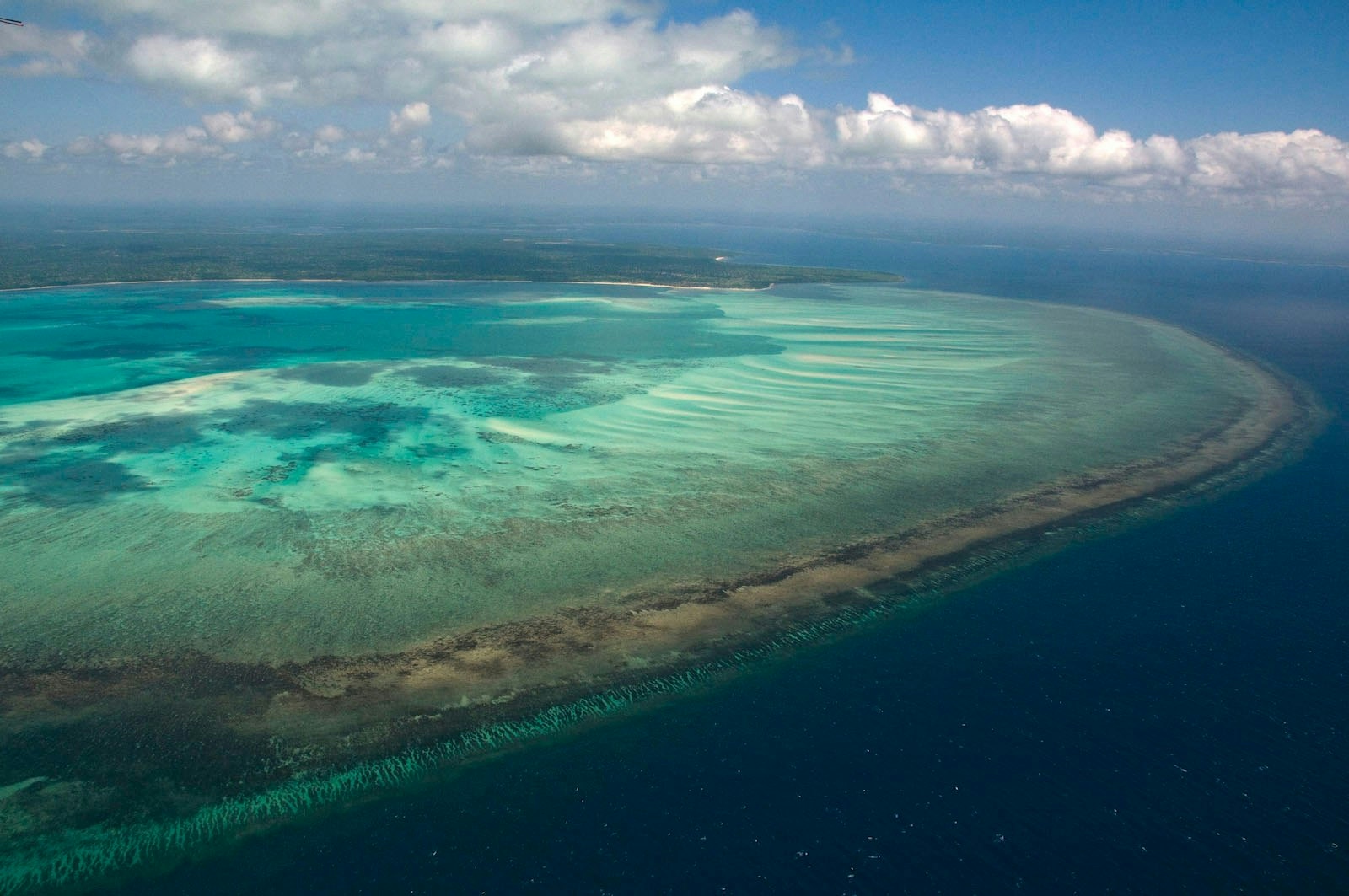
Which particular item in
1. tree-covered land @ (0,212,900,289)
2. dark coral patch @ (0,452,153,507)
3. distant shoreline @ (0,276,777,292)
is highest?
tree-covered land @ (0,212,900,289)

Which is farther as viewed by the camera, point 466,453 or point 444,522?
point 466,453

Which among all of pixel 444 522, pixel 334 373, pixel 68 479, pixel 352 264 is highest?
pixel 352 264

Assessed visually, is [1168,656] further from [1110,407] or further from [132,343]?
[132,343]

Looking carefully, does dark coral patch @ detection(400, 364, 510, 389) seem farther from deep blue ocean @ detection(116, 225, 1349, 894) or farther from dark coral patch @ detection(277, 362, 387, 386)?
deep blue ocean @ detection(116, 225, 1349, 894)

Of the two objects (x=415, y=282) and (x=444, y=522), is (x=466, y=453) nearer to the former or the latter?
(x=444, y=522)

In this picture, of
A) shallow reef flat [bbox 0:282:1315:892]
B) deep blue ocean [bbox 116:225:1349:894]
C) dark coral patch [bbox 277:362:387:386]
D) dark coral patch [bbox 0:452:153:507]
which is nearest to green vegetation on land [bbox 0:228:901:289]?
shallow reef flat [bbox 0:282:1315:892]

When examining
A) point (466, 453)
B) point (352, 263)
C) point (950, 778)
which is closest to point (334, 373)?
point (466, 453)

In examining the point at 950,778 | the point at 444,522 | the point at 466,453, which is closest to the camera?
the point at 950,778
